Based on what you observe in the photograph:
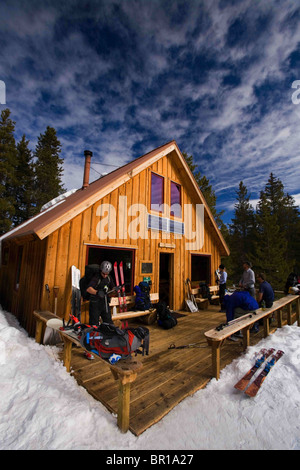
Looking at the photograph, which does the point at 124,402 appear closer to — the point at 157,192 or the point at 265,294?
the point at 265,294

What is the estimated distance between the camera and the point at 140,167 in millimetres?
6883

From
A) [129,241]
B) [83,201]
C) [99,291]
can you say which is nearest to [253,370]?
[99,291]

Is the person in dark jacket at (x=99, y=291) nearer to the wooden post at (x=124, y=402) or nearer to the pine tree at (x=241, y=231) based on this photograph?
the wooden post at (x=124, y=402)

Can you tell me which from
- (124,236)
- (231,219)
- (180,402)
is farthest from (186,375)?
(231,219)

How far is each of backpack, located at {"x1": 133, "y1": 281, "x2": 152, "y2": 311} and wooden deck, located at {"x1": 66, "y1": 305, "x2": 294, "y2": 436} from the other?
3.45ft

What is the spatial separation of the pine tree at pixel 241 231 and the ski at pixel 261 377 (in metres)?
23.2

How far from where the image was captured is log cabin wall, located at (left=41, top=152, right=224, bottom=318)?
16.1ft

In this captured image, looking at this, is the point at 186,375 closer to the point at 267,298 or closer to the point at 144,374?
the point at 144,374

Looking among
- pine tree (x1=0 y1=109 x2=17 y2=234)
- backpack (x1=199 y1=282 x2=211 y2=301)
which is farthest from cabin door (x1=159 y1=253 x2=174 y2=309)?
pine tree (x1=0 y1=109 x2=17 y2=234)

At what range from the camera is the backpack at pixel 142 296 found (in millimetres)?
6164

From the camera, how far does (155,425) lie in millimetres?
2326

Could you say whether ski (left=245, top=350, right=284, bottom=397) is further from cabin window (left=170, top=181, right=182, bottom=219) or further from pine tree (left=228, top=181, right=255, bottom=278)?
pine tree (left=228, top=181, right=255, bottom=278)

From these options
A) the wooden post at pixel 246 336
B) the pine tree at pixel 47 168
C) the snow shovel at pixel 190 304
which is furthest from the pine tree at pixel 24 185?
the wooden post at pixel 246 336

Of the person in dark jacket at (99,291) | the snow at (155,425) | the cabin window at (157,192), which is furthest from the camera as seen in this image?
the cabin window at (157,192)
